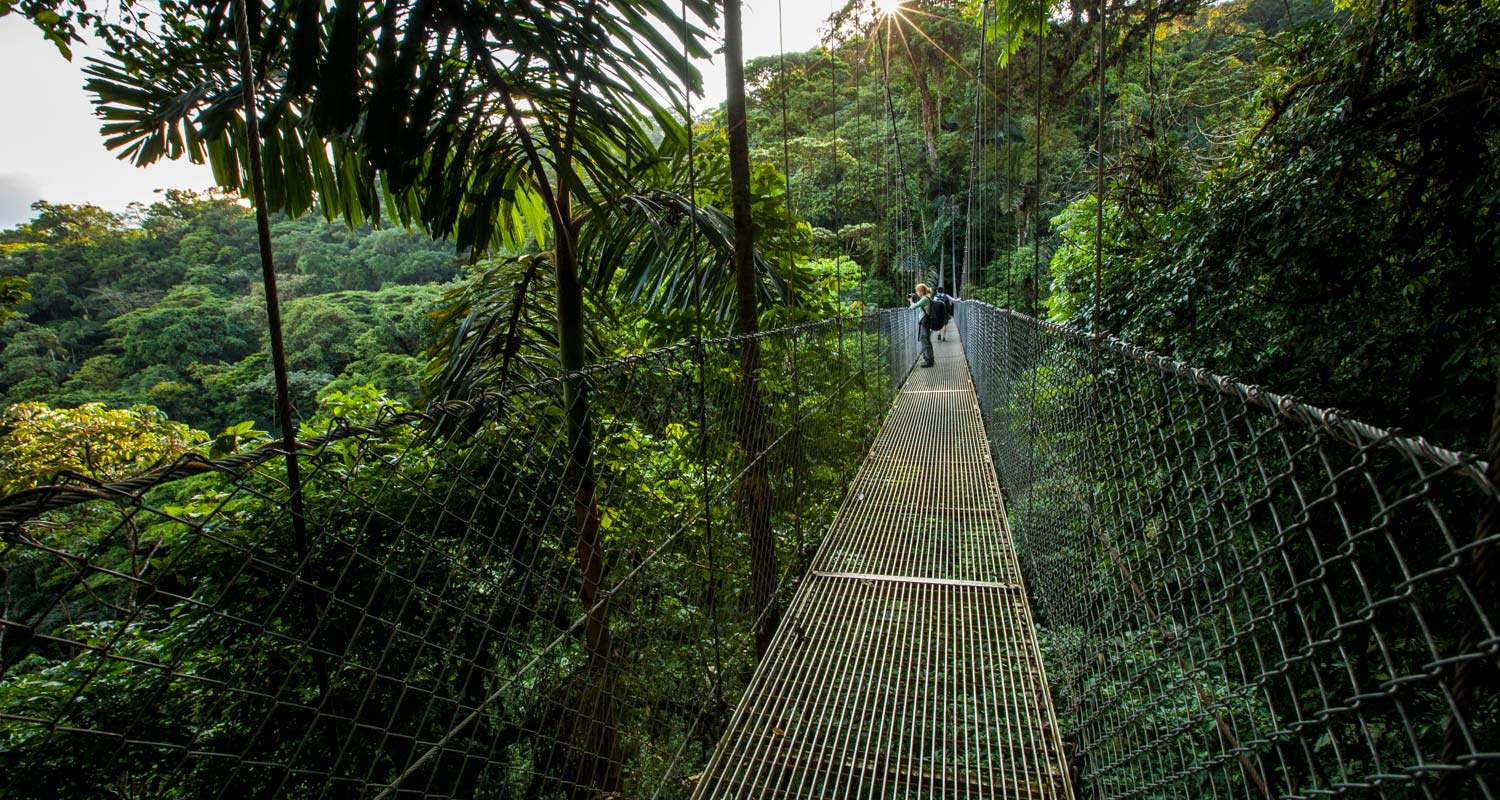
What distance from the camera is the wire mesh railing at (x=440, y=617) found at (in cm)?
93

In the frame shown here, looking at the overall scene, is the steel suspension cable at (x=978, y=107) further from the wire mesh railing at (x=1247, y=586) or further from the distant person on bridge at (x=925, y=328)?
the wire mesh railing at (x=1247, y=586)

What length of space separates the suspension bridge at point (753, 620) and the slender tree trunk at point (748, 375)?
0.07 m

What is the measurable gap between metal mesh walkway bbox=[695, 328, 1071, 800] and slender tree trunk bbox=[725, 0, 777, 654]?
0.47 ft

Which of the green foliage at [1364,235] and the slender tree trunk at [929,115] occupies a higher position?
the slender tree trunk at [929,115]

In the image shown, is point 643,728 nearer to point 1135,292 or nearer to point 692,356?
point 692,356

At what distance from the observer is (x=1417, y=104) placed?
189cm

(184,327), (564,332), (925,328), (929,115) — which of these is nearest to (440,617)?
(564,332)

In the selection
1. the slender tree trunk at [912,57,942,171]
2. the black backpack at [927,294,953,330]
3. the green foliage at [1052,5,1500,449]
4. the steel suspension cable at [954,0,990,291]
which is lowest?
the black backpack at [927,294,953,330]

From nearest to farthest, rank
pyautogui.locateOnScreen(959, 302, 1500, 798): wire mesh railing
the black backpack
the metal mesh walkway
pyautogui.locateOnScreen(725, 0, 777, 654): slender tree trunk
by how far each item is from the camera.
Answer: pyautogui.locateOnScreen(959, 302, 1500, 798): wire mesh railing
the metal mesh walkway
pyautogui.locateOnScreen(725, 0, 777, 654): slender tree trunk
the black backpack

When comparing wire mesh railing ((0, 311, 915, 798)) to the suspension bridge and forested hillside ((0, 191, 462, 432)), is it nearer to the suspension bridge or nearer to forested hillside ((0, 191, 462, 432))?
the suspension bridge

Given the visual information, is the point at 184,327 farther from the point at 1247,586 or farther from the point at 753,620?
A: the point at 1247,586

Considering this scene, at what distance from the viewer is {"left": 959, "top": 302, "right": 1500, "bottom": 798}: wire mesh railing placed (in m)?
0.55

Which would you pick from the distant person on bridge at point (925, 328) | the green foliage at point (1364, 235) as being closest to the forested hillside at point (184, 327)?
the distant person on bridge at point (925, 328)

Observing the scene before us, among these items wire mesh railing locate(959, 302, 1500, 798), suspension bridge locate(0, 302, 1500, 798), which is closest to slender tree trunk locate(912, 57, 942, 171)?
wire mesh railing locate(959, 302, 1500, 798)
